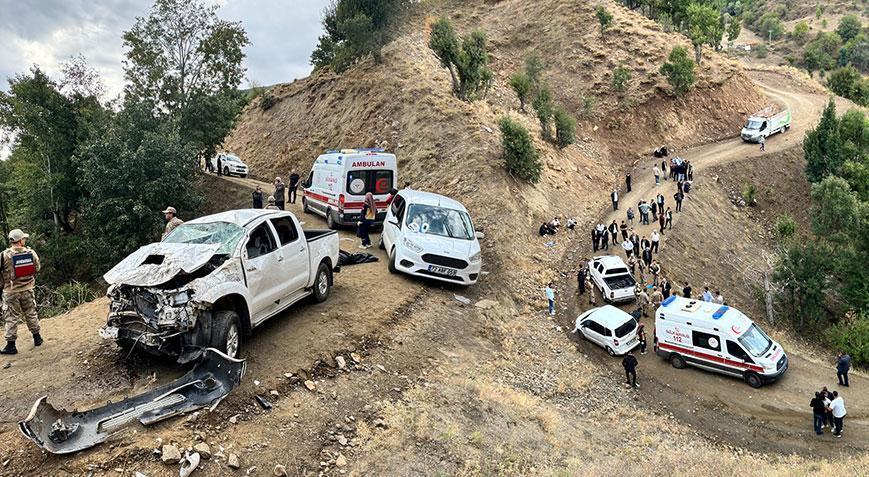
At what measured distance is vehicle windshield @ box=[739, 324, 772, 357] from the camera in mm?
15195

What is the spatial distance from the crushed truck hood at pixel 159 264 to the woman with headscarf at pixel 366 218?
9.43m

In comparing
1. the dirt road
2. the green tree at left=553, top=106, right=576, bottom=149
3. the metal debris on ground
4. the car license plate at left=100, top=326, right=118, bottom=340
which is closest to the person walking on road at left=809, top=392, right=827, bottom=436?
the dirt road

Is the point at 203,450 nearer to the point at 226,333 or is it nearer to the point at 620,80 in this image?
the point at 226,333

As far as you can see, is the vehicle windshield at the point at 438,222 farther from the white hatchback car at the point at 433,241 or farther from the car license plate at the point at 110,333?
the car license plate at the point at 110,333

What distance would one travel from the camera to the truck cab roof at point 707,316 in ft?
51.1

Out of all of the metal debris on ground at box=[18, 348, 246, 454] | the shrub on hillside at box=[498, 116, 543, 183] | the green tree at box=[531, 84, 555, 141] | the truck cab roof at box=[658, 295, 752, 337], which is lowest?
the truck cab roof at box=[658, 295, 752, 337]

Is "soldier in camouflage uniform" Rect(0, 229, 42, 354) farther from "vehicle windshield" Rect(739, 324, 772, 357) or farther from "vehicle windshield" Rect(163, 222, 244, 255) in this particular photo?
"vehicle windshield" Rect(739, 324, 772, 357)

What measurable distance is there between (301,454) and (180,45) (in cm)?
3025

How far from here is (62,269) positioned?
2603 centimetres

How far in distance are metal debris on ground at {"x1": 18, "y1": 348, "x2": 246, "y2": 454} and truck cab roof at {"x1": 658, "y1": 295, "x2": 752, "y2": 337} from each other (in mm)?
13713

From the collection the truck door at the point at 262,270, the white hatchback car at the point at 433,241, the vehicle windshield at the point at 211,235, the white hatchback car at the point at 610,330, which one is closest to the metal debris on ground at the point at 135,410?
the truck door at the point at 262,270

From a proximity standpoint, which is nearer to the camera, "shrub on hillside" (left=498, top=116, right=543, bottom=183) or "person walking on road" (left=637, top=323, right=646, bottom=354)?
"person walking on road" (left=637, top=323, right=646, bottom=354)

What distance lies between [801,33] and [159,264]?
478ft

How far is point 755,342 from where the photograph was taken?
15492 mm
